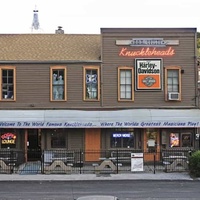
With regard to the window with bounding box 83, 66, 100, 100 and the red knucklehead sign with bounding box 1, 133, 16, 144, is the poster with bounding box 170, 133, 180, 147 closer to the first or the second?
the window with bounding box 83, 66, 100, 100

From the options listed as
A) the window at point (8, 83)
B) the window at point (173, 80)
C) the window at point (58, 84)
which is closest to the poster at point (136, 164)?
the window at point (173, 80)

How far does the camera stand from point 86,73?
27.3 m

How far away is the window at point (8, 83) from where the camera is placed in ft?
88.8

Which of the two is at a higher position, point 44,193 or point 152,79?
point 152,79

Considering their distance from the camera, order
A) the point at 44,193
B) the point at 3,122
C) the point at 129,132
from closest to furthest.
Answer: the point at 44,193, the point at 3,122, the point at 129,132

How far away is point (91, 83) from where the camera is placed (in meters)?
27.3

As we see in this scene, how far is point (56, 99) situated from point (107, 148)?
4.26m

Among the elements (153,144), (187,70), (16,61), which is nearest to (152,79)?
(187,70)

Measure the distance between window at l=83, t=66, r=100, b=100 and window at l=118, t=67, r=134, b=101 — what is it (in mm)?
1409

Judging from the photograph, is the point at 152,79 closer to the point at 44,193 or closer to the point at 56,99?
the point at 56,99

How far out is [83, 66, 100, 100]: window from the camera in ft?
89.3

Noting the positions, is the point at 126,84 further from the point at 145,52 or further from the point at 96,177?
the point at 96,177

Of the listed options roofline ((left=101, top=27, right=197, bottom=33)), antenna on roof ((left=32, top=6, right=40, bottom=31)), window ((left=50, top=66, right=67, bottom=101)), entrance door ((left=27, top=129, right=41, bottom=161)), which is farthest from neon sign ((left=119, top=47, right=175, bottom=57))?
antenna on roof ((left=32, top=6, right=40, bottom=31))

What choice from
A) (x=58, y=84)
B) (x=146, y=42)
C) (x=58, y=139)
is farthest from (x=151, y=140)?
(x=58, y=84)
